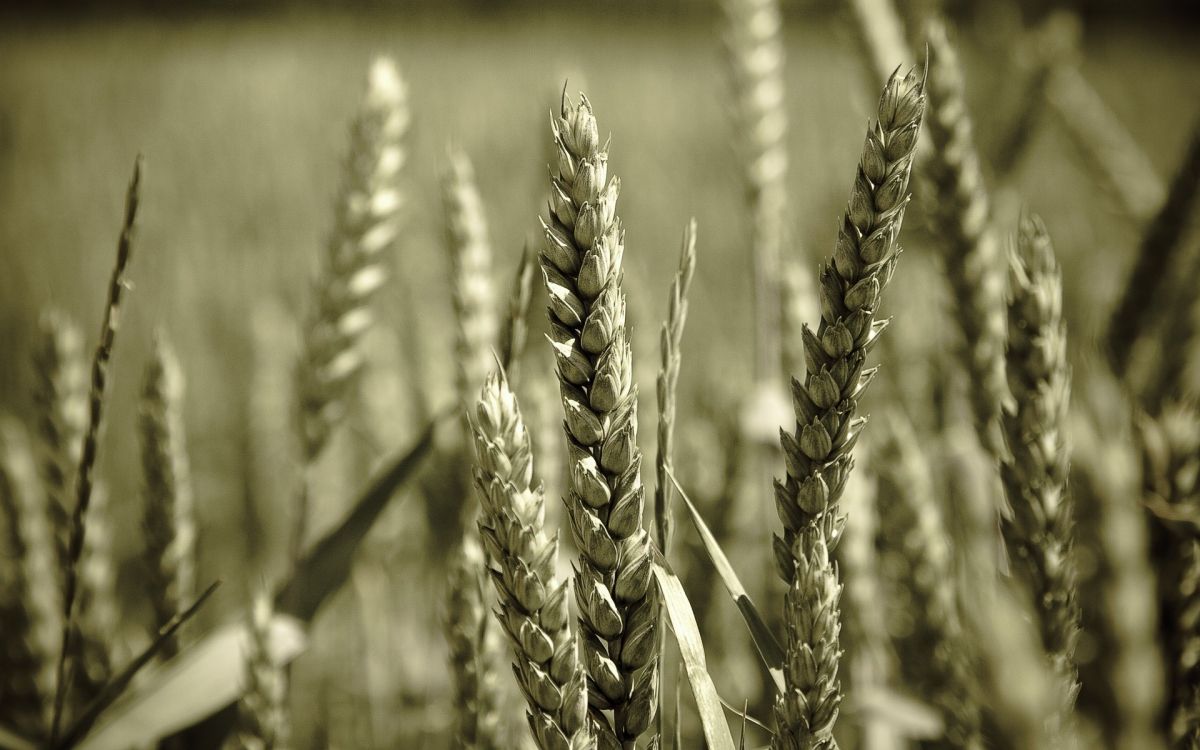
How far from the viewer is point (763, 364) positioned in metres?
0.66

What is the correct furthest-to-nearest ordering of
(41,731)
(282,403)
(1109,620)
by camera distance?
(282,403)
(41,731)
(1109,620)

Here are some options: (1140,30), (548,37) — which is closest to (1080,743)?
(548,37)

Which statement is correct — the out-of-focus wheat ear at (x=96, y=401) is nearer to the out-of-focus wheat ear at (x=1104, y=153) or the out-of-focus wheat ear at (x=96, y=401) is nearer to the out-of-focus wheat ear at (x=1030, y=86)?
the out-of-focus wheat ear at (x=1030, y=86)

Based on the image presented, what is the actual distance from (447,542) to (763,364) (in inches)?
11.8

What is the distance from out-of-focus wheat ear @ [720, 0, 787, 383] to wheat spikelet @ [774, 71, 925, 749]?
39 cm

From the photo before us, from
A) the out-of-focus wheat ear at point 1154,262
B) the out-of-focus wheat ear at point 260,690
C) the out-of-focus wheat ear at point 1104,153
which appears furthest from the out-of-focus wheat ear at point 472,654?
the out-of-focus wheat ear at point 1104,153

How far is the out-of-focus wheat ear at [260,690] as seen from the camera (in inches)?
15.1

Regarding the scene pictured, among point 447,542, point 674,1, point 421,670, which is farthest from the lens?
point 674,1

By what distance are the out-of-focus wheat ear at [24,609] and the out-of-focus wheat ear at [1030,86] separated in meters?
0.85

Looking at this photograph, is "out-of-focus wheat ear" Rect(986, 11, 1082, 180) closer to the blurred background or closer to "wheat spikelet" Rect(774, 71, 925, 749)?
the blurred background

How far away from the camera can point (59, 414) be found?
48 centimetres

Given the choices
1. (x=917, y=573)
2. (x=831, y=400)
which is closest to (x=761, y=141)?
(x=917, y=573)

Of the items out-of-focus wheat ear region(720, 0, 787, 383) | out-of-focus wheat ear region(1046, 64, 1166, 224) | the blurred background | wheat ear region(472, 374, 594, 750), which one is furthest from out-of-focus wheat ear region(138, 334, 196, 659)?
out-of-focus wheat ear region(1046, 64, 1166, 224)

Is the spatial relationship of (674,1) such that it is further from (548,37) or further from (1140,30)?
(1140,30)
